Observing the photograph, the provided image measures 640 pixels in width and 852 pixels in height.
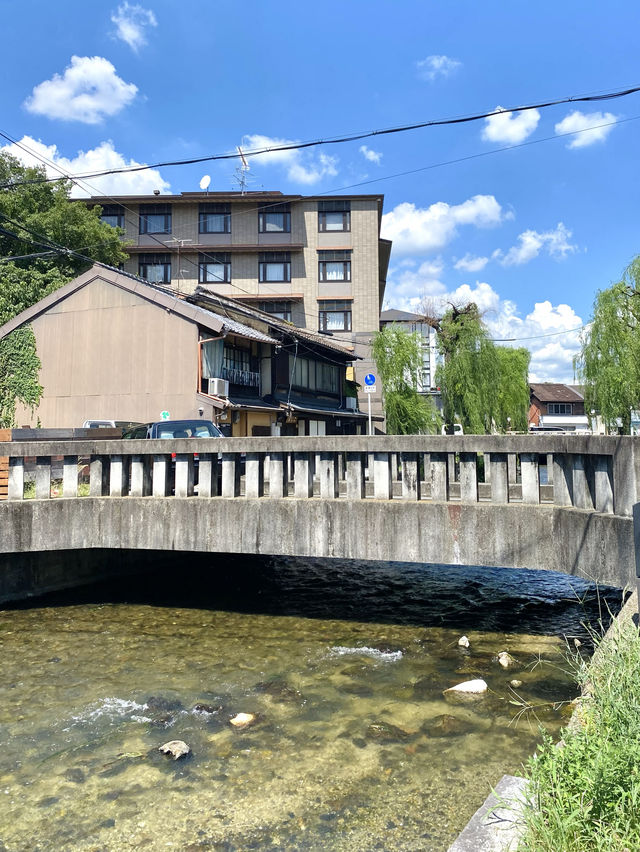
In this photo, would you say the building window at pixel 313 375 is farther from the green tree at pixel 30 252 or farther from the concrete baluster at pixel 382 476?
the concrete baluster at pixel 382 476

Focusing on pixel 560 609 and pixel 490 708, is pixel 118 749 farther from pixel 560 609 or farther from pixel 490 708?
pixel 560 609

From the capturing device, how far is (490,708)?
616cm

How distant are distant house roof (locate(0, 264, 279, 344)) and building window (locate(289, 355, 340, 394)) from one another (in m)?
3.99

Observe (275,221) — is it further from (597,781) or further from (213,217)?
(597,781)

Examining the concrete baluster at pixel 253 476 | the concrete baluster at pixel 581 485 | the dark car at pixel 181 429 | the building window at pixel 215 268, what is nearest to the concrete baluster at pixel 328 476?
the concrete baluster at pixel 253 476

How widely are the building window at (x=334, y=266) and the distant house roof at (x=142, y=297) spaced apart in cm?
1696

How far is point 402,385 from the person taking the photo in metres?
26.7

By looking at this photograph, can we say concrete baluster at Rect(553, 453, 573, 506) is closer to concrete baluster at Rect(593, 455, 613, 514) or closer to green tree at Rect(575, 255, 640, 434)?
concrete baluster at Rect(593, 455, 613, 514)

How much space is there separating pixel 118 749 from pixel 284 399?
929 inches

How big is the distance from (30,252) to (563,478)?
29702mm

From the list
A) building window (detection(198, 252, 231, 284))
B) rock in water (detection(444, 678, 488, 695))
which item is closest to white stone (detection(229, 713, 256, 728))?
rock in water (detection(444, 678, 488, 695))

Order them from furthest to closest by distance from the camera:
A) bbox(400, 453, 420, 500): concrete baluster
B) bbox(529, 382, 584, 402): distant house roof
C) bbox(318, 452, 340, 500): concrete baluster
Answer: bbox(529, 382, 584, 402): distant house roof
bbox(318, 452, 340, 500): concrete baluster
bbox(400, 453, 420, 500): concrete baluster

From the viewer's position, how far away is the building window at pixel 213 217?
136ft

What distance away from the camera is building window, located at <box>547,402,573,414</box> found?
216 ft
